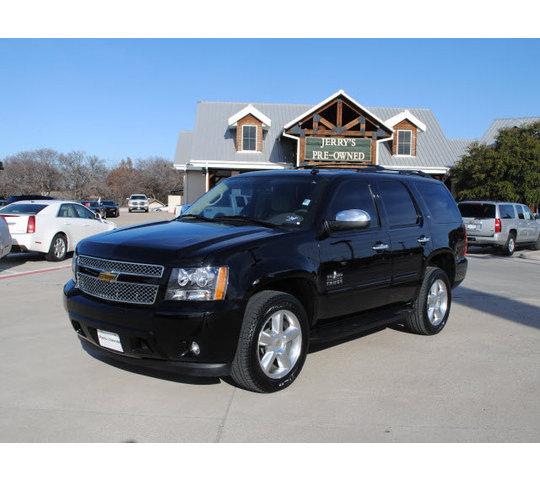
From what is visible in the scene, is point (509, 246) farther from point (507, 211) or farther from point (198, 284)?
point (198, 284)

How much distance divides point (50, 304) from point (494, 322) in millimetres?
6267

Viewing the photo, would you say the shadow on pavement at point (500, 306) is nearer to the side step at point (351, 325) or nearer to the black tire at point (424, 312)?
the black tire at point (424, 312)

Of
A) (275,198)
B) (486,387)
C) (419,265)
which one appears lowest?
(486,387)

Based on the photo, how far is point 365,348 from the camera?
6.07 m

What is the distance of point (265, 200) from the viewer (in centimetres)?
551

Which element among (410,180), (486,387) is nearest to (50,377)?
(486,387)

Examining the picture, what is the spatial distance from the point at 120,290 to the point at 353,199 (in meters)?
2.48

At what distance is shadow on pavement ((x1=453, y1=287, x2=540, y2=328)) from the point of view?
302 inches

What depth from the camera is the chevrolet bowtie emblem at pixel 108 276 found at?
14.5 ft

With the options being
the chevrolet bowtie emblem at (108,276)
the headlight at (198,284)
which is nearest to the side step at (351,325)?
the headlight at (198,284)

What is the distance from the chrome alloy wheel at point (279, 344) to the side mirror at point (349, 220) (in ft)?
3.16

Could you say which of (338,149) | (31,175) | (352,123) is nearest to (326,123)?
(352,123)

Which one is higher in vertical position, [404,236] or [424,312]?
[404,236]
